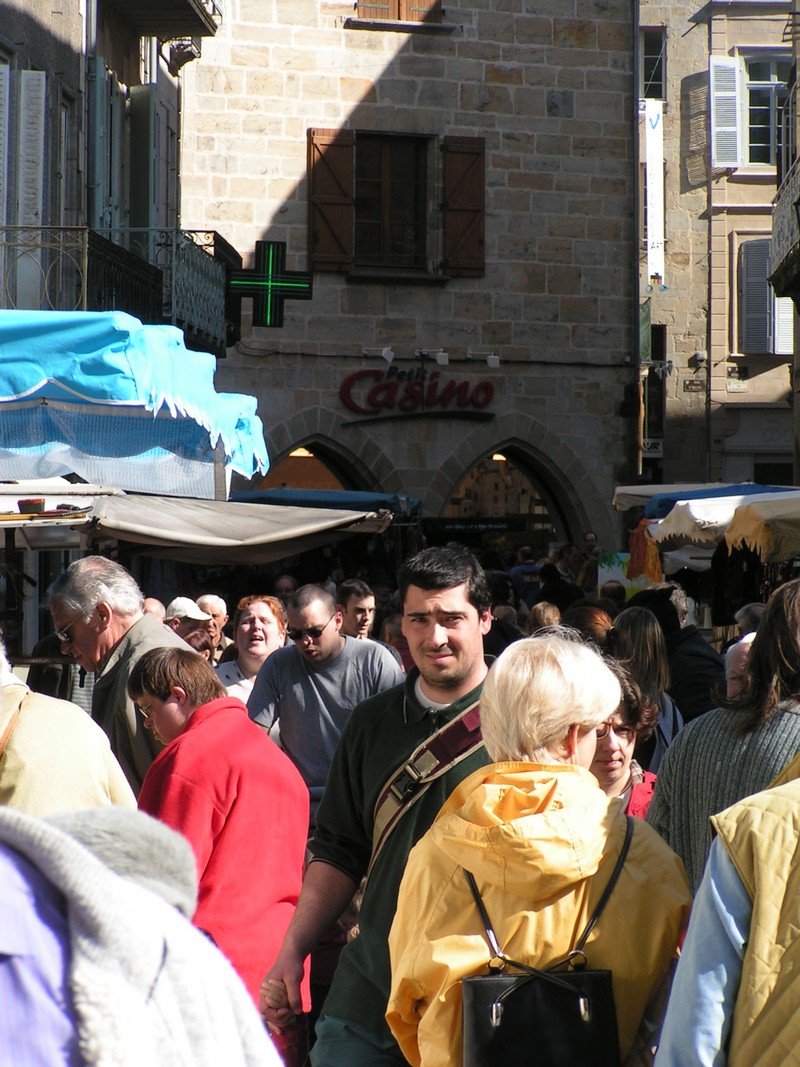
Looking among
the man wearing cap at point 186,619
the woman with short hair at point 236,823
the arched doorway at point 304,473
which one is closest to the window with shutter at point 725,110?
the arched doorway at point 304,473

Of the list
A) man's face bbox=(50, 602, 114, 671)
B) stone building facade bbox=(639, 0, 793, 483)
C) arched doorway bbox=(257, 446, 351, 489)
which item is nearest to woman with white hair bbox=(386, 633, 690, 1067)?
man's face bbox=(50, 602, 114, 671)

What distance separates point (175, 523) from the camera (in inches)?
303

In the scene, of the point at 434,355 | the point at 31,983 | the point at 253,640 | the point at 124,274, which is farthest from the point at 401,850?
the point at 434,355

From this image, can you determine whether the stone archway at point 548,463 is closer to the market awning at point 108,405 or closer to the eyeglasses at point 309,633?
the market awning at point 108,405

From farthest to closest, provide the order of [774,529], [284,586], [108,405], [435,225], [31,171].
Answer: [435,225] < [284,586] < [31,171] < [774,529] < [108,405]

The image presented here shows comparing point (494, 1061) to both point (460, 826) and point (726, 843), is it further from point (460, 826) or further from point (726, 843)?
point (726, 843)

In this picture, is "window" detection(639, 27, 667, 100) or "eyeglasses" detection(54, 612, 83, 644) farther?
"window" detection(639, 27, 667, 100)

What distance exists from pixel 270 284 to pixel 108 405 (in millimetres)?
12933

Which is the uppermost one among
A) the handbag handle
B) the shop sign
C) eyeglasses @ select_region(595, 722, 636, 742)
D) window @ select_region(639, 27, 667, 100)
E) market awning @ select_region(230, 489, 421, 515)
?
window @ select_region(639, 27, 667, 100)

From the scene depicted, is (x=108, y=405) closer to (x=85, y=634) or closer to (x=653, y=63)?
(x=85, y=634)

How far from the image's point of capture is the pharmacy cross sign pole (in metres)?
19.8

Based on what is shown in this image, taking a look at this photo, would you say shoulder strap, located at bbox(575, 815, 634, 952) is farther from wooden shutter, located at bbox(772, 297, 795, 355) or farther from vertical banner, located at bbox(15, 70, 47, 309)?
wooden shutter, located at bbox(772, 297, 795, 355)

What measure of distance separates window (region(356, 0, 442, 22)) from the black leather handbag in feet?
71.6

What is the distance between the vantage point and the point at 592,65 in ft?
77.8
